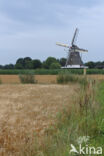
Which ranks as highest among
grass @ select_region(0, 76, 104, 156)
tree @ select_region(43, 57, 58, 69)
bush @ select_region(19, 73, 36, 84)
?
tree @ select_region(43, 57, 58, 69)

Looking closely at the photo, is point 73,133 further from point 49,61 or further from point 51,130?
point 49,61

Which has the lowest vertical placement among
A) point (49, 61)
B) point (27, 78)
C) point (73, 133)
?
point (73, 133)

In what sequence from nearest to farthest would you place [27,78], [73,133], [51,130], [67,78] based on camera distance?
[73,133], [51,130], [67,78], [27,78]

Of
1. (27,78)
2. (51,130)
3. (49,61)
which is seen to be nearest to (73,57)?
(27,78)

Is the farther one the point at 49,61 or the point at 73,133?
the point at 49,61

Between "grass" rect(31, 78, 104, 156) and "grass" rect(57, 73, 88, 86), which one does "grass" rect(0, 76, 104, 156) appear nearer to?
"grass" rect(31, 78, 104, 156)

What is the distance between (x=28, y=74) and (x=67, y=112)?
16.5 metres

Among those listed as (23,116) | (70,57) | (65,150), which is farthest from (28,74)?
(65,150)

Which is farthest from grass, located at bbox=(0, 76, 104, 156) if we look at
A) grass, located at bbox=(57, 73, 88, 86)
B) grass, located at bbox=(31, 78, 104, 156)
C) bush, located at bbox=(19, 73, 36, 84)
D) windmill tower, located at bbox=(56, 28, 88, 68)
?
windmill tower, located at bbox=(56, 28, 88, 68)

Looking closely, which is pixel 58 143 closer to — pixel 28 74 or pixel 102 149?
pixel 102 149

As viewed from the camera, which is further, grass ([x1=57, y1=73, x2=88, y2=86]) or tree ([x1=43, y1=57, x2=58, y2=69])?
tree ([x1=43, y1=57, x2=58, y2=69])

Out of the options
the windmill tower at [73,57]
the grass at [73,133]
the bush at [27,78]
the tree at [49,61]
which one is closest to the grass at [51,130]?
the grass at [73,133]

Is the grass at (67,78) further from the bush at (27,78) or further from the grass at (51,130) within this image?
the grass at (51,130)

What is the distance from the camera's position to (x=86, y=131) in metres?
4.55
